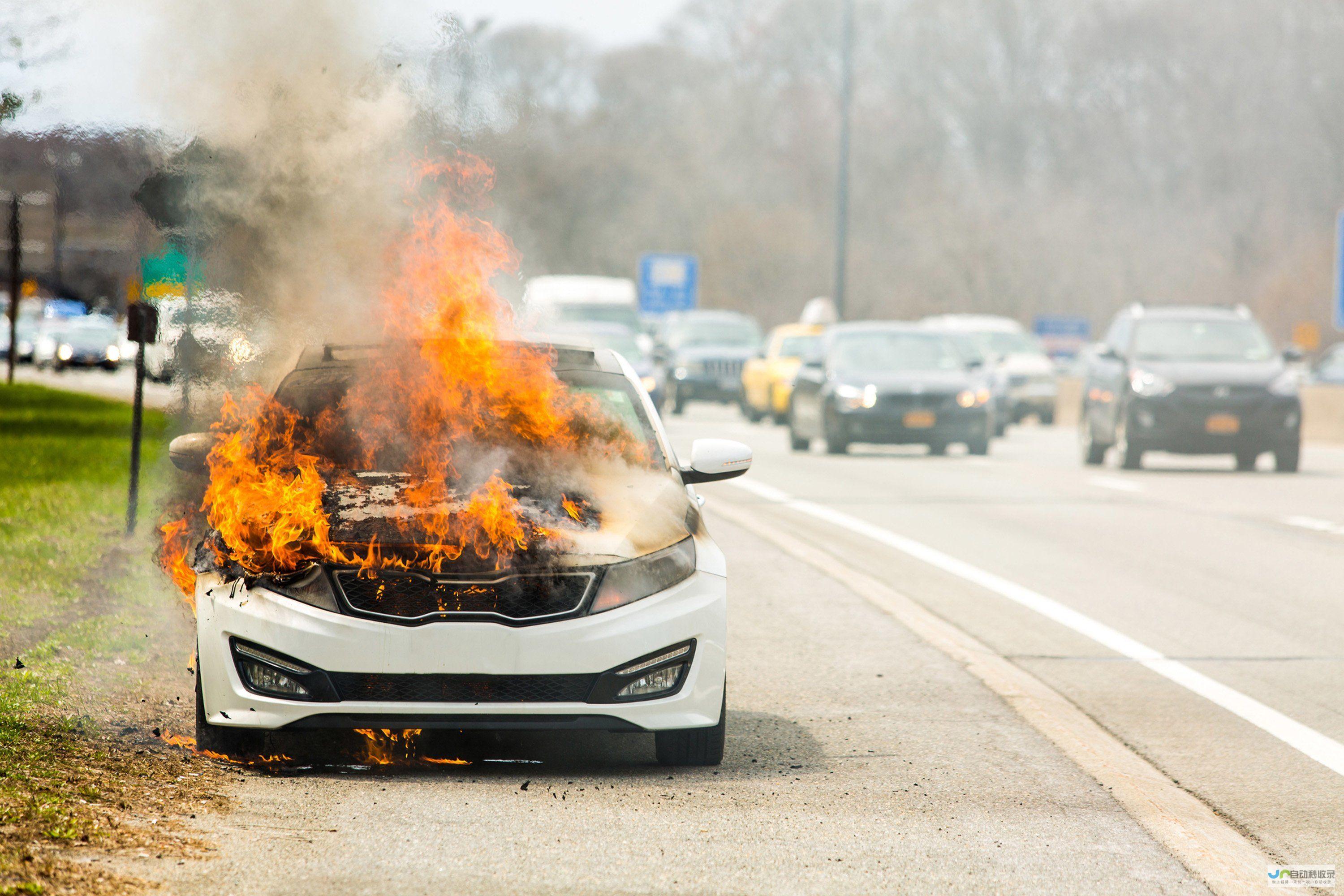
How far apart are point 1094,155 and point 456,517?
6586 cm

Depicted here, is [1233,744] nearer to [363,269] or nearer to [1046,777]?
[1046,777]

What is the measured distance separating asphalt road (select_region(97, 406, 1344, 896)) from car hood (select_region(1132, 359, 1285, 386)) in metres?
8.56

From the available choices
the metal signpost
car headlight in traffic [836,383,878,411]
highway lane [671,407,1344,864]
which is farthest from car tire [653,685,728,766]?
car headlight in traffic [836,383,878,411]

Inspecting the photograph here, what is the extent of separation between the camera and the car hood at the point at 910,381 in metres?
23.4

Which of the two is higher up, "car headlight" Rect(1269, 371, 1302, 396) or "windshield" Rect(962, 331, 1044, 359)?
"windshield" Rect(962, 331, 1044, 359)

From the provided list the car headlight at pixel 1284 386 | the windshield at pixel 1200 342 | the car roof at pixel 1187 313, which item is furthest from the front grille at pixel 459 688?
the car roof at pixel 1187 313

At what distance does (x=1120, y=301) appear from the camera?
210 feet

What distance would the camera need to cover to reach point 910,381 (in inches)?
926

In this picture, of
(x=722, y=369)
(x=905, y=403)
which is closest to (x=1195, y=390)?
(x=905, y=403)

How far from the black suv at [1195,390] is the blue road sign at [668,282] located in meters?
33.1

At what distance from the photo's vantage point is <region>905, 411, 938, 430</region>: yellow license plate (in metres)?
23.4

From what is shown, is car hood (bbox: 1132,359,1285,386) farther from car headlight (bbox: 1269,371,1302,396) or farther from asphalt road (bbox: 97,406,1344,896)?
asphalt road (bbox: 97,406,1344,896)

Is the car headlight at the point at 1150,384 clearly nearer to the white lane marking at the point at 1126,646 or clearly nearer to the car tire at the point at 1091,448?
the car tire at the point at 1091,448
